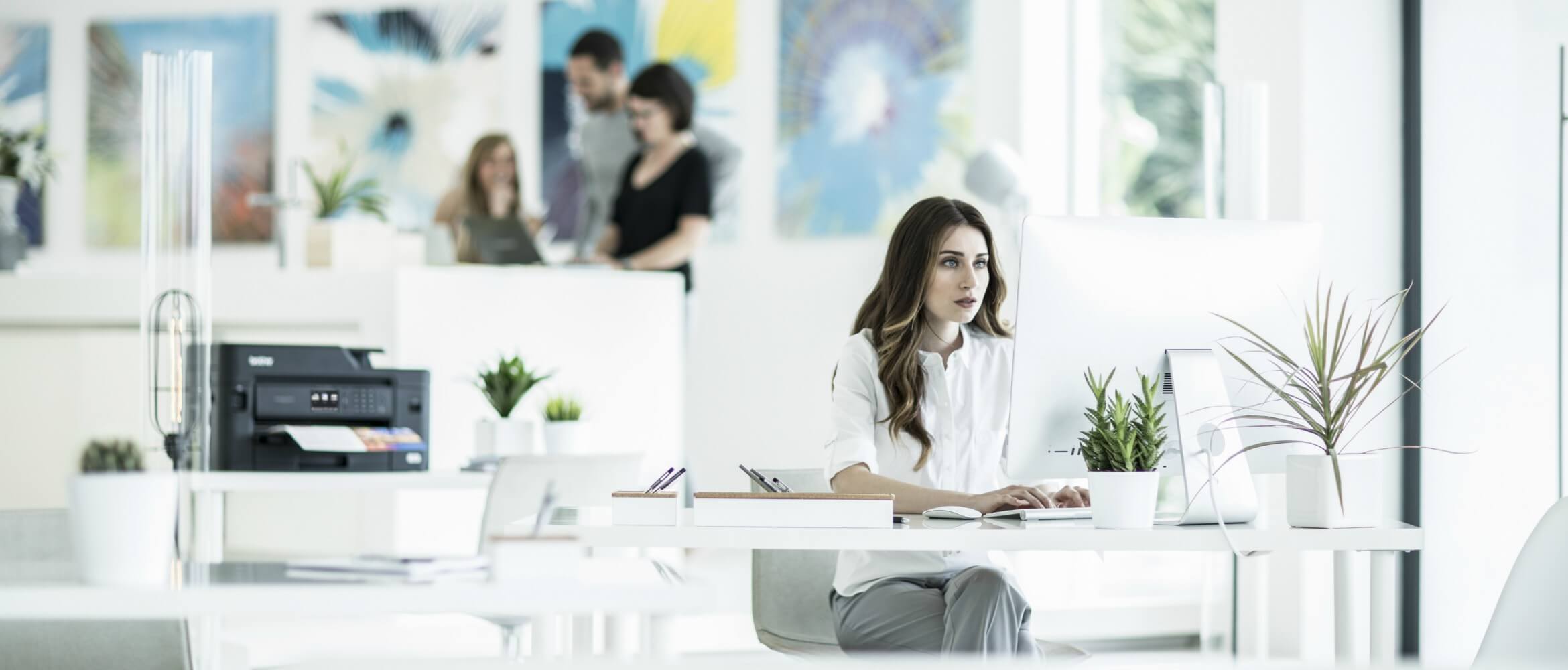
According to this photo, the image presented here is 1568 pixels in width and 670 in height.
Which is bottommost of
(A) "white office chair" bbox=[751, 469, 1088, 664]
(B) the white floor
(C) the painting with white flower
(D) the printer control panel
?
(B) the white floor

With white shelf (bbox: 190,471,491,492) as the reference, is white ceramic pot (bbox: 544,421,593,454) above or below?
above

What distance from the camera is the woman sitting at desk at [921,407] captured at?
226 centimetres

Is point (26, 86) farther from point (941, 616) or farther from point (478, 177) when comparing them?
point (941, 616)

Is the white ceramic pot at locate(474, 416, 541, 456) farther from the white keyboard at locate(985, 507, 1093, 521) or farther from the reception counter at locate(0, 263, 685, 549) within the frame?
the white keyboard at locate(985, 507, 1093, 521)

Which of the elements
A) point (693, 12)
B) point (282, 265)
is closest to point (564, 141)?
point (693, 12)

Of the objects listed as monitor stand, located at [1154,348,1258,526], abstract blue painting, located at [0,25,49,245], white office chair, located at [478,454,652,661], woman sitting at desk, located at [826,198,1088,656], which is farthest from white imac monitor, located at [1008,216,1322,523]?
abstract blue painting, located at [0,25,49,245]

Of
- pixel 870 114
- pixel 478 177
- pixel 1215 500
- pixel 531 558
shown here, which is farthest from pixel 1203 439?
pixel 478 177

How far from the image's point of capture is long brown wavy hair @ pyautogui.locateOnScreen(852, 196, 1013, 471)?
7.91 ft

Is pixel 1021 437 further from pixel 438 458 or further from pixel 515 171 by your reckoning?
pixel 515 171

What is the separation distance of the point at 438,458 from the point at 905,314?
218 centimetres

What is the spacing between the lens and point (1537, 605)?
1.89 m

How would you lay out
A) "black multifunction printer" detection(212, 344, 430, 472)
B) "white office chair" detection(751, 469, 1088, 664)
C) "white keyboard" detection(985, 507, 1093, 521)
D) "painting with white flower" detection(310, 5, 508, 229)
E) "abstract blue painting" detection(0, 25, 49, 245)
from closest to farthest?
"white keyboard" detection(985, 507, 1093, 521)
"white office chair" detection(751, 469, 1088, 664)
"black multifunction printer" detection(212, 344, 430, 472)
"painting with white flower" detection(310, 5, 508, 229)
"abstract blue painting" detection(0, 25, 49, 245)

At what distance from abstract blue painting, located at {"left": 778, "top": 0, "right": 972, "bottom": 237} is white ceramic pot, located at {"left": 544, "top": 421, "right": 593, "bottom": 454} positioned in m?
2.86

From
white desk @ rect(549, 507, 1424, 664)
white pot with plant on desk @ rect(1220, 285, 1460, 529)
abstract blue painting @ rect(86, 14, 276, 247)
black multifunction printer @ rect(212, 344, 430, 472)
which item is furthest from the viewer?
abstract blue painting @ rect(86, 14, 276, 247)
